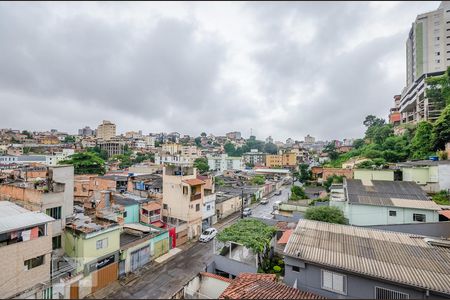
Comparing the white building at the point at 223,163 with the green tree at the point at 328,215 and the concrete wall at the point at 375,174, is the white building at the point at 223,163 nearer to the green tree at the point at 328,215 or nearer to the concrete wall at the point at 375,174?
the concrete wall at the point at 375,174

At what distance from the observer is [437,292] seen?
26.0ft

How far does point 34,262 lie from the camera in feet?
40.2

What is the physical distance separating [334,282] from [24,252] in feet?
49.8

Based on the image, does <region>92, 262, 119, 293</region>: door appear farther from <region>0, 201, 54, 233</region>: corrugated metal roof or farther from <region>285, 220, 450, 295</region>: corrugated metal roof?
<region>285, 220, 450, 295</region>: corrugated metal roof

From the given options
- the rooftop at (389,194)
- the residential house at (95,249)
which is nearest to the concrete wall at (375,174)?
the rooftop at (389,194)

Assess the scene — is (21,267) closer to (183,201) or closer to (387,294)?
(183,201)

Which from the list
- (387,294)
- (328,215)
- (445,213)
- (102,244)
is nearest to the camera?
(387,294)

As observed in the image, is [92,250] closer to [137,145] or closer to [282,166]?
[282,166]

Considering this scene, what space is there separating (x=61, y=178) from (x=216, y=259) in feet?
41.8

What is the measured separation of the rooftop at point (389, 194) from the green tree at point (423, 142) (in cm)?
1522

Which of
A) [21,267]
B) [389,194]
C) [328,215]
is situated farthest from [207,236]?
[389,194]

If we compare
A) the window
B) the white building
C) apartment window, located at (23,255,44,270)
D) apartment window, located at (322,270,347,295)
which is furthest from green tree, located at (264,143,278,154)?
apartment window, located at (23,255,44,270)

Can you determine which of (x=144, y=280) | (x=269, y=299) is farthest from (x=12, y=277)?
(x=269, y=299)

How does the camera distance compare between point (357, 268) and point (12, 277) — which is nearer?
point (357, 268)
